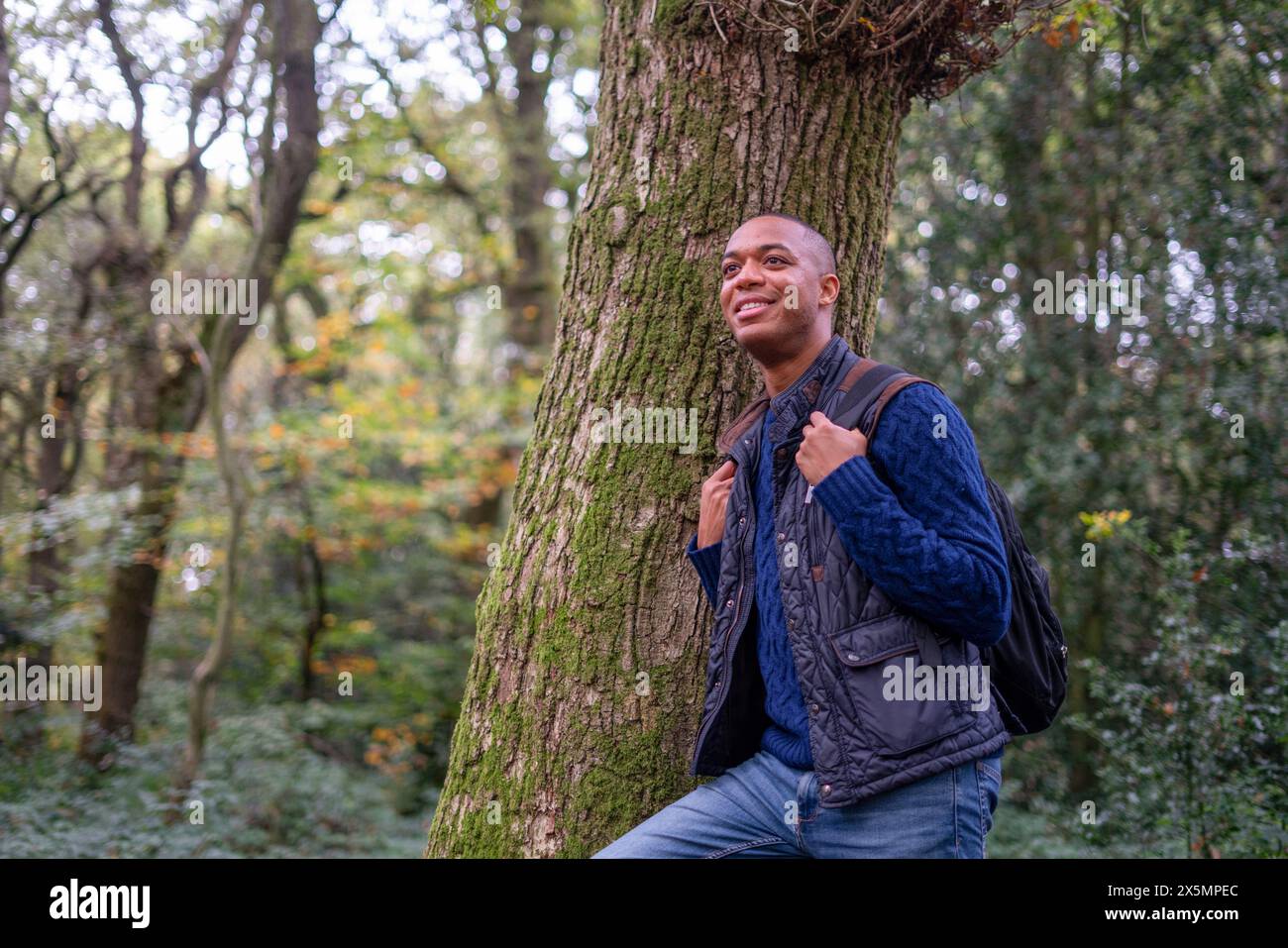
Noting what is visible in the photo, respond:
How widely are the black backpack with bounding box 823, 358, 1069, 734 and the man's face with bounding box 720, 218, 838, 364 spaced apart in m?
0.24

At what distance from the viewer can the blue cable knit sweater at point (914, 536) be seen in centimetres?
214

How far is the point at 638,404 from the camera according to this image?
322cm

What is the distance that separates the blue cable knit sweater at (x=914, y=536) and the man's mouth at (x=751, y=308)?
0.49m

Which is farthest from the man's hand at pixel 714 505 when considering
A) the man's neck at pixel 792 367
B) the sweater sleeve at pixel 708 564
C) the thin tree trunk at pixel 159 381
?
the thin tree trunk at pixel 159 381

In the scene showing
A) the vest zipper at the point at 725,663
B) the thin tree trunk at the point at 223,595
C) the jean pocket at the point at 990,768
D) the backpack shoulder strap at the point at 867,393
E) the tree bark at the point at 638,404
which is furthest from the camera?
the thin tree trunk at the point at 223,595

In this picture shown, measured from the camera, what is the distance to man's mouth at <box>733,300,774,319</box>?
2.69 meters

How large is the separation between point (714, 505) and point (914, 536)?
77 cm

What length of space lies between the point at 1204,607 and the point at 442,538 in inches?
375

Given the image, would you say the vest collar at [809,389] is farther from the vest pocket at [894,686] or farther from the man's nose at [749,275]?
the vest pocket at [894,686]

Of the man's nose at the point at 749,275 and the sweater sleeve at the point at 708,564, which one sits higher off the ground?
the man's nose at the point at 749,275

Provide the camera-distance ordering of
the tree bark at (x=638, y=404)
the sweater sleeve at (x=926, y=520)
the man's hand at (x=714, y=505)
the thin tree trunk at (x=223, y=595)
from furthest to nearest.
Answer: the thin tree trunk at (x=223, y=595)
the tree bark at (x=638, y=404)
the man's hand at (x=714, y=505)
the sweater sleeve at (x=926, y=520)

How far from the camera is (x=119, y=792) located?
8695 mm
